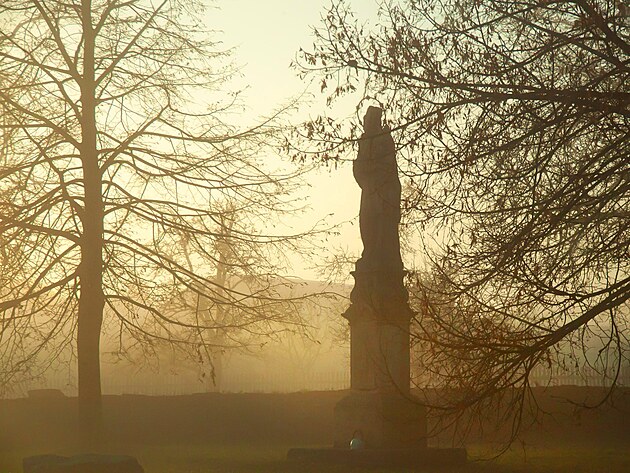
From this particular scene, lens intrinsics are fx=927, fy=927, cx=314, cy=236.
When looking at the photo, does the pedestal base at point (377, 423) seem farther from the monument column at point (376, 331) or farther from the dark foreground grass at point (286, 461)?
the dark foreground grass at point (286, 461)

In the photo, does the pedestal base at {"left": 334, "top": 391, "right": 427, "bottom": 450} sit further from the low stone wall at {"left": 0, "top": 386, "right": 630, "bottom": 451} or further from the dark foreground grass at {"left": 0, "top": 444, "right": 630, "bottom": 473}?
the low stone wall at {"left": 0, "top": 386, "right": 630, "bottom": 451}

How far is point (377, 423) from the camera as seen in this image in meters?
14.4

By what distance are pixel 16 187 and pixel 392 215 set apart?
5.76m

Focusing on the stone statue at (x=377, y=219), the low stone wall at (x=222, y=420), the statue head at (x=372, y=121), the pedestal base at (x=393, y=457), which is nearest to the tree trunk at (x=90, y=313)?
the pedestal base at (x=393, y=457)

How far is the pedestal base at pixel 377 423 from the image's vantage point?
14.3 meters

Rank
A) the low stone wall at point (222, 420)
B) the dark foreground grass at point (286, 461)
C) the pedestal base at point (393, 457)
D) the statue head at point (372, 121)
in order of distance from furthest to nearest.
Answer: the low stone wall at point (222, 420), the statue head at point (372, 121), the pedestal base at point (393, 457), the dark foreground grass at point (286, 461)

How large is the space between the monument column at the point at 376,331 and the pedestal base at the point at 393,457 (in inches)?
26.1

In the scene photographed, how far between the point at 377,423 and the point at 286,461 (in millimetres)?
1535

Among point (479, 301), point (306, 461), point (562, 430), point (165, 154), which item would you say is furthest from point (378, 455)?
point (562, 430)

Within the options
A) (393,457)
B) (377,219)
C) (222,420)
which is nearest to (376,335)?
(377,219)

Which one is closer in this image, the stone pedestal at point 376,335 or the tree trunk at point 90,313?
the tree trunk at point 90,313

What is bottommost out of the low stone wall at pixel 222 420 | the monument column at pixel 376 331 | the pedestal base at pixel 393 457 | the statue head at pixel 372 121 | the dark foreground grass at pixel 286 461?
the dark foreground grass at pixel 286 461

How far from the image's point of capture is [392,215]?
48.8 feet

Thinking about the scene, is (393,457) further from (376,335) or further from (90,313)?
(90,313)
